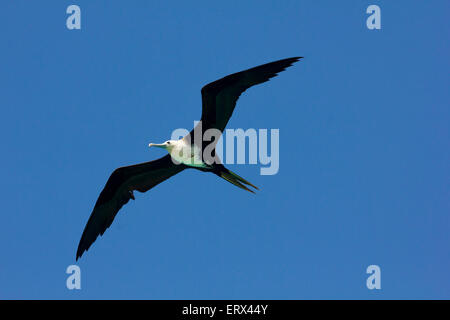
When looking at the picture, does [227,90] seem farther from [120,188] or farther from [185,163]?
[120,188]

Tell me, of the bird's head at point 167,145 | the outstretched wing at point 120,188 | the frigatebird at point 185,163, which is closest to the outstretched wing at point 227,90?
the frigatebird at point 185,163

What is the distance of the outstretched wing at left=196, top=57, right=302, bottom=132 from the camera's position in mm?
7641

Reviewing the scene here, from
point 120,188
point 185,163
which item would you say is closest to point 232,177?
point 185,163

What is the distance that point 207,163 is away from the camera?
8.12m

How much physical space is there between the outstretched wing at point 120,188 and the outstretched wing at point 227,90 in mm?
923

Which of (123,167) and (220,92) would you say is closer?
(220,92)

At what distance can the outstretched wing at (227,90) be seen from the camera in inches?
301

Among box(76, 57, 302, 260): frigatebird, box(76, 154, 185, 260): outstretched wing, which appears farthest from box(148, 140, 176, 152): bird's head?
box(76, 154, 185, 260): outstretched wing

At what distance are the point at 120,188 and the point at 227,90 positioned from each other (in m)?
2.17

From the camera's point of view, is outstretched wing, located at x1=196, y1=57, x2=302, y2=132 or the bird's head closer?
outstretched wing, located at x1=196, y1=57, x2=302, y2=132

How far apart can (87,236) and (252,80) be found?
127 inches

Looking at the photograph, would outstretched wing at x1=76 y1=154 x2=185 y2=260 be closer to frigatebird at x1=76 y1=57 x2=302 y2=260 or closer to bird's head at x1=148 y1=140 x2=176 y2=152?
frigatebird at x1=76 y1=57 x2=302 y2=260
